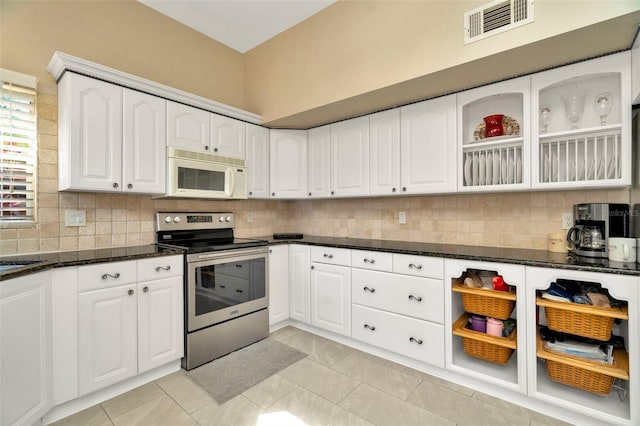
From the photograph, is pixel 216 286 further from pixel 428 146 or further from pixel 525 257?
pixel 525 257

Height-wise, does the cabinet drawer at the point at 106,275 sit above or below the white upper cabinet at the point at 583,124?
below

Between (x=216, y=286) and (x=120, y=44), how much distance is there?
2213 millimetres

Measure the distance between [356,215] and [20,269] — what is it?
2670 mm

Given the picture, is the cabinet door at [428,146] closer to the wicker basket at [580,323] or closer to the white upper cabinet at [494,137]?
the white upper cabinet at [494,137]

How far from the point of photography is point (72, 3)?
225 cm

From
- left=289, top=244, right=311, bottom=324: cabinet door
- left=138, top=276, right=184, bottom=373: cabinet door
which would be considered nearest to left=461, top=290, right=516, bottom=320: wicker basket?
left=289, top=244, right=311, bottom=324: cabinet door

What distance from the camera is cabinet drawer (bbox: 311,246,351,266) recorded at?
8.75 feet

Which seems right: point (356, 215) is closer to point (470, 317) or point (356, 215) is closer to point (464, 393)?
point (470, 317)

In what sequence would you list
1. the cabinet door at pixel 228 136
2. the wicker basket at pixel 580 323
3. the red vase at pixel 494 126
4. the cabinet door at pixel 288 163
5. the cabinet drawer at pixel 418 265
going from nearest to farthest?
the wicker basket at pixel 580 323
the cabinet drawer at pixel 418 265
the red vase at pixel 494 126
the cabinet door at pixel 228 136
the cabinet door at pixel 288 163

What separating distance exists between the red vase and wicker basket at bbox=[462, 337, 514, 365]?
155 centimetres

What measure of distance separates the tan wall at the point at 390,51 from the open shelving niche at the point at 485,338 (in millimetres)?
1340

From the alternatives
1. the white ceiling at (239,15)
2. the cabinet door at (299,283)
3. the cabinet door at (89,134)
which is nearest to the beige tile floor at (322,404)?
the cabinet door at (299,283)

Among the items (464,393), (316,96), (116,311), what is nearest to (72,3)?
(316,96)

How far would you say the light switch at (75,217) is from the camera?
218 centimetres
